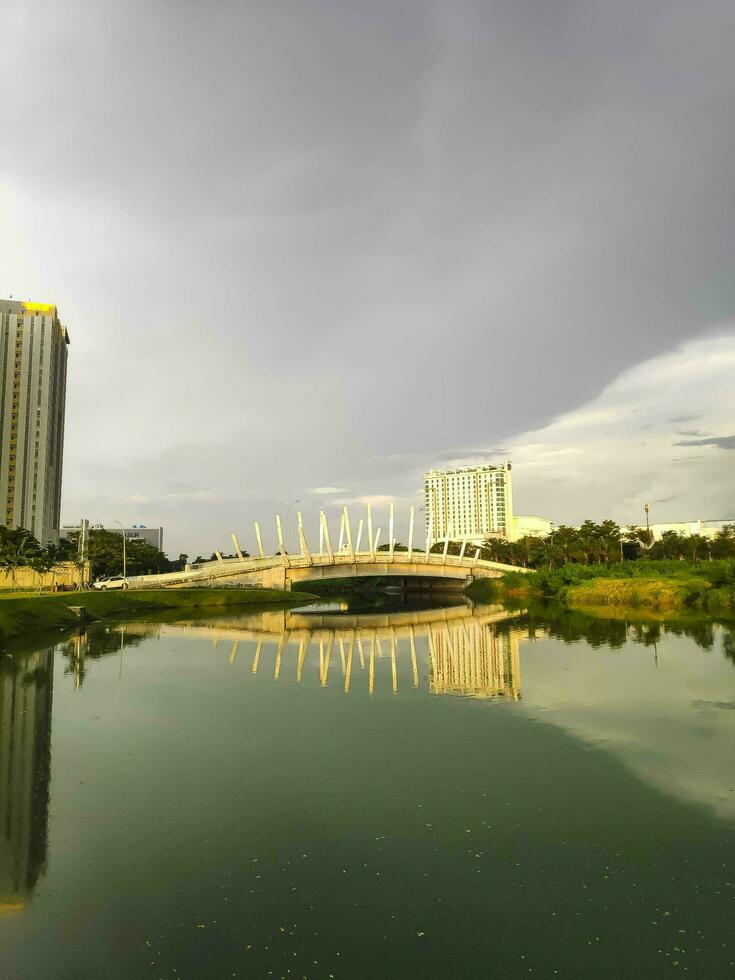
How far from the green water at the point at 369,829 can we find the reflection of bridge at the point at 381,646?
248 cm

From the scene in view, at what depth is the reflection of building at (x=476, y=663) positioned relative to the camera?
2764 cm

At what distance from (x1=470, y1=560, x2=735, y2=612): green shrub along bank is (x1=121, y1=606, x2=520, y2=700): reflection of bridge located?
13444mm

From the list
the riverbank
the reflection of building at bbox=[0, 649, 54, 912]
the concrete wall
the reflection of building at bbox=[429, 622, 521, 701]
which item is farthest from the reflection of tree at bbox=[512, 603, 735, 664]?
the concrete wall

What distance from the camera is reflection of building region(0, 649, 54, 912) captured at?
11.3m

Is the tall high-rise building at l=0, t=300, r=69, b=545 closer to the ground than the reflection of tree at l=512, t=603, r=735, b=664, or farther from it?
farther from it

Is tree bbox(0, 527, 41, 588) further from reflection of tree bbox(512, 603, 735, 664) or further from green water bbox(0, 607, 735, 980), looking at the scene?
reflection of tree bbox(512, 603, 735, 664)

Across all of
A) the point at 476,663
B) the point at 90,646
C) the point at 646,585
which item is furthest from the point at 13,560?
the point at 646,585

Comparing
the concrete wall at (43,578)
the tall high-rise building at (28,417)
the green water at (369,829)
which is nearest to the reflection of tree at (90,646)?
the green water at (369,829)

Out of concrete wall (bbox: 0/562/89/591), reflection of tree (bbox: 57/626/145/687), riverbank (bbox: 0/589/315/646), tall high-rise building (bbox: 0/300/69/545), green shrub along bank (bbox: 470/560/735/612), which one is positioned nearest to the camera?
reflection of tree (bbox: 57/626/145/687)

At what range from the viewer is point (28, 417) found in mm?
138250

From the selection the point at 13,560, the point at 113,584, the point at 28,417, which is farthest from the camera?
the point at 28,417

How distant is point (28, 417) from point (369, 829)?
480ft

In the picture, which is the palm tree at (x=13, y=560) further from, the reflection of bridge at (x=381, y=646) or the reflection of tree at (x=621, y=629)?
the reflection of tree at (x=621, y=629)

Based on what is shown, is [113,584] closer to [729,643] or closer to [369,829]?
[729,643]
